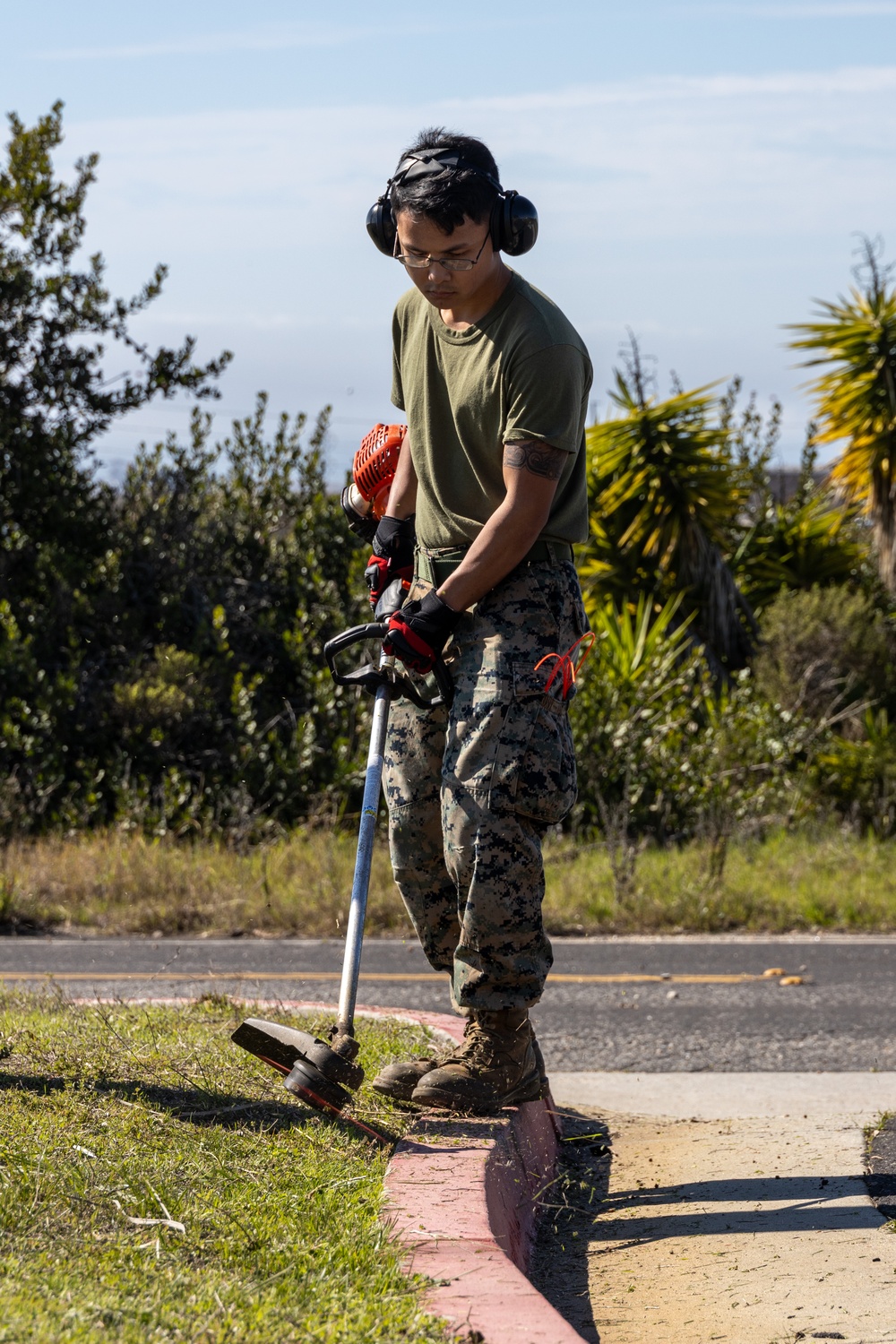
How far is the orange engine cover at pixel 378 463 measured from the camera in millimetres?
4352

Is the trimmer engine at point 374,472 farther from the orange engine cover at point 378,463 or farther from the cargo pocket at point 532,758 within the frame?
the cargo pocket at point 532,758

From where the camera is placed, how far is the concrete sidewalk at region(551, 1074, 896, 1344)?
9.43ft

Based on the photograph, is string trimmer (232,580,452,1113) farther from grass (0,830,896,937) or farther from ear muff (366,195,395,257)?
grass (0,830,896,937)

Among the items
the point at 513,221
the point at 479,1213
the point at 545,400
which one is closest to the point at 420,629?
Result: the point at 545,400

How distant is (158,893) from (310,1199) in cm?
571

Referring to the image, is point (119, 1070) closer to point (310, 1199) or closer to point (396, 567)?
point (310, 1199)

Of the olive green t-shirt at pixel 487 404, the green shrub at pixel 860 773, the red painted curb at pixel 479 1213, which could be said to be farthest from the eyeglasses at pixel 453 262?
the green shrub at pixel 860 773

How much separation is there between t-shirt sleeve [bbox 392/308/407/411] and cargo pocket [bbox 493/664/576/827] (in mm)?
974

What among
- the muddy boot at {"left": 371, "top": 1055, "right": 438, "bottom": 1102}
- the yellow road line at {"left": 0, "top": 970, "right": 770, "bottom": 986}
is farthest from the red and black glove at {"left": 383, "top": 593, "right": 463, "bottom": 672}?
the yellow road line at {"left": 0, "top": 970, "right": 770, "bottom": 986}

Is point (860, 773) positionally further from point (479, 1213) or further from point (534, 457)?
point (479, 1213)

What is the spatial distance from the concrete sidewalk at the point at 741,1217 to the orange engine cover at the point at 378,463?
1958 millimetres

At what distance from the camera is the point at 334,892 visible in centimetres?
823

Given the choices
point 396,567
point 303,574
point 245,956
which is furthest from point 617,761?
point 396,567

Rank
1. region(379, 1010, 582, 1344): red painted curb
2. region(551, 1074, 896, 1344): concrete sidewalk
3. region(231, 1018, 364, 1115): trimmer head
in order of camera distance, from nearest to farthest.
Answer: region(379, 1010, 582, 1344): red painted curb → region(551, 1074, 896, 1344): concrete sidewalk → region(231, 1018, 364, 1115): trimmer head
